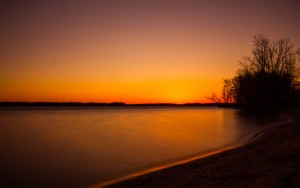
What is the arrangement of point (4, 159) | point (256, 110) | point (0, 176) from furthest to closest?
point (256, 110) < point (4, 159) < point (0, 176)

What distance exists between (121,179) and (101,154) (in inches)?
259

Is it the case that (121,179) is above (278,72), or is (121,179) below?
below

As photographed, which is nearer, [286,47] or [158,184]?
[158,184]

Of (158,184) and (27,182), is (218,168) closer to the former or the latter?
(158,184)

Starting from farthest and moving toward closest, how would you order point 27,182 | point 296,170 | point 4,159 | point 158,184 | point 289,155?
point 4,159
point 27,182
point 289,155
point 158,184
point 296,170

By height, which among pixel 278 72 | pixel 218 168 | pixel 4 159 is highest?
pixel 278 72

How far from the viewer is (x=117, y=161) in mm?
15094

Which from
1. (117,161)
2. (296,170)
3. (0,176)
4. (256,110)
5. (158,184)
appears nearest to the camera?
(296,170)

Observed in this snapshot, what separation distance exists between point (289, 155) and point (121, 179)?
20.6 ft

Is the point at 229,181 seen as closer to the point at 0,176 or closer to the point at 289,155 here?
the point at 289,155

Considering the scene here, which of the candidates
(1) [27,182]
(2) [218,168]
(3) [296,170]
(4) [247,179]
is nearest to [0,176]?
(1) [27,182]

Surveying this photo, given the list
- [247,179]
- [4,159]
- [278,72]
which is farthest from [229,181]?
[278,72]

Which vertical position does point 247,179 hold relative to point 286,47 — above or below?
below

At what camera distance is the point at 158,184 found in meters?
8.57
